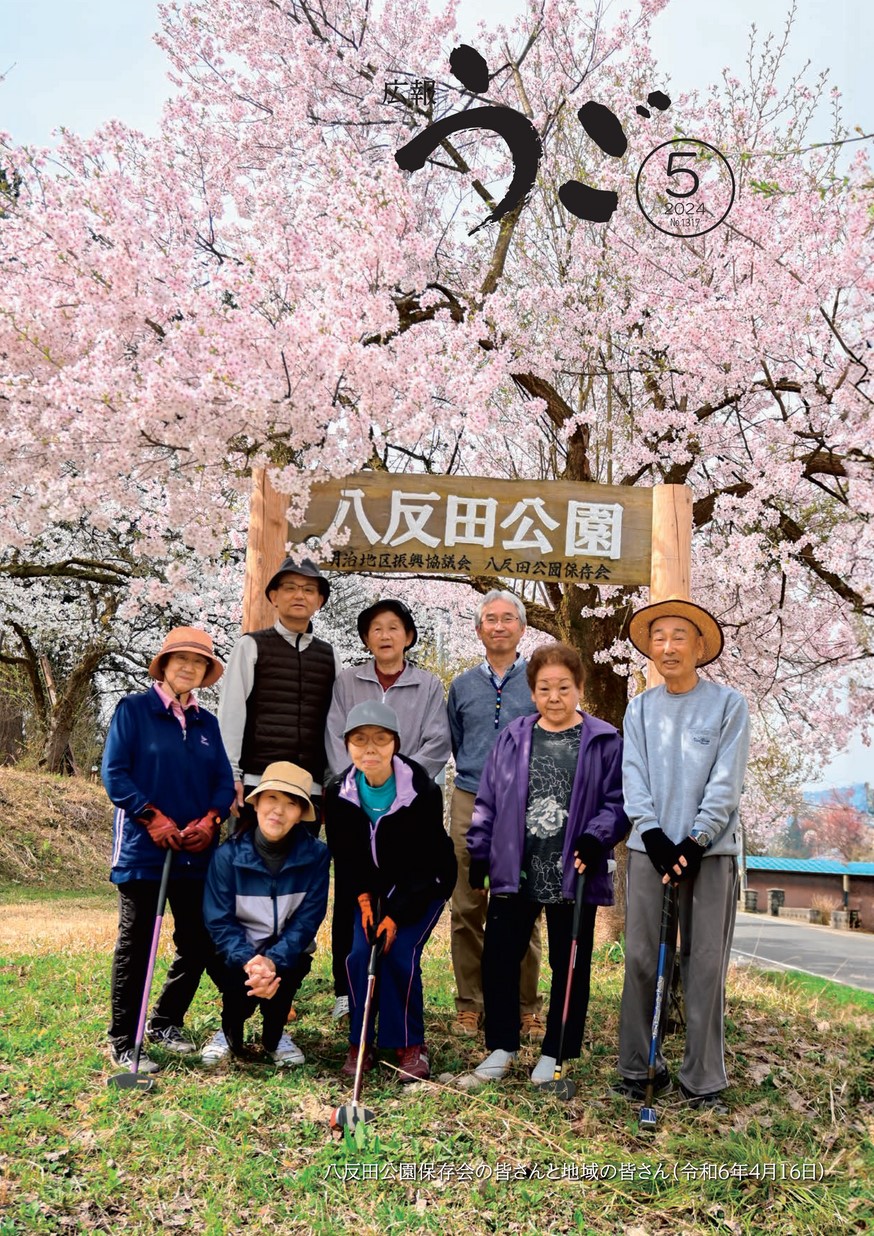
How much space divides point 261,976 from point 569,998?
117 cm

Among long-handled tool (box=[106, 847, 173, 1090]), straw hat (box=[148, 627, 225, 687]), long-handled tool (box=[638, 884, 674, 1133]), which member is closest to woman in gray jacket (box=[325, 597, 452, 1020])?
straw hat (box=[148, 627, 225, 687])

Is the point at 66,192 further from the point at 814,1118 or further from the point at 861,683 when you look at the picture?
the point at 861,683

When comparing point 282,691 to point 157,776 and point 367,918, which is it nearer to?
point 157,776

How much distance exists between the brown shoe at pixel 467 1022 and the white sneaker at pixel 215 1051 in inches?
42.3

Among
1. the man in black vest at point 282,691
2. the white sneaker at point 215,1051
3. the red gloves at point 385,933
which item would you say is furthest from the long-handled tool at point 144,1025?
the red gloves at point 385,933

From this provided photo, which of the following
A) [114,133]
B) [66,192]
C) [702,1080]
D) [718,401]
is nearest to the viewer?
[702,1080]

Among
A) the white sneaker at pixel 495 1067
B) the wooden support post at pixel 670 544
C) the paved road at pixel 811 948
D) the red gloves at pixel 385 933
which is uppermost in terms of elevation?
the wooden support post at pixel 670 544

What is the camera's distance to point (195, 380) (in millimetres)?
4598

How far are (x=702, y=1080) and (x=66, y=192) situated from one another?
5310 mm

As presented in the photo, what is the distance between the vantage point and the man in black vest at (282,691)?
4.35 meters

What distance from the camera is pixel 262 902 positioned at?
381 cm

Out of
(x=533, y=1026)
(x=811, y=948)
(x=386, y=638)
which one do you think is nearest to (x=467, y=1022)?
(x=533, y=1026)

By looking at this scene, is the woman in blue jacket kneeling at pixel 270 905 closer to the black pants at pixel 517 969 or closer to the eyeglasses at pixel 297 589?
the black pants at pixel 517 969

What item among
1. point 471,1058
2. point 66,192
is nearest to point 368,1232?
point 471,1058
